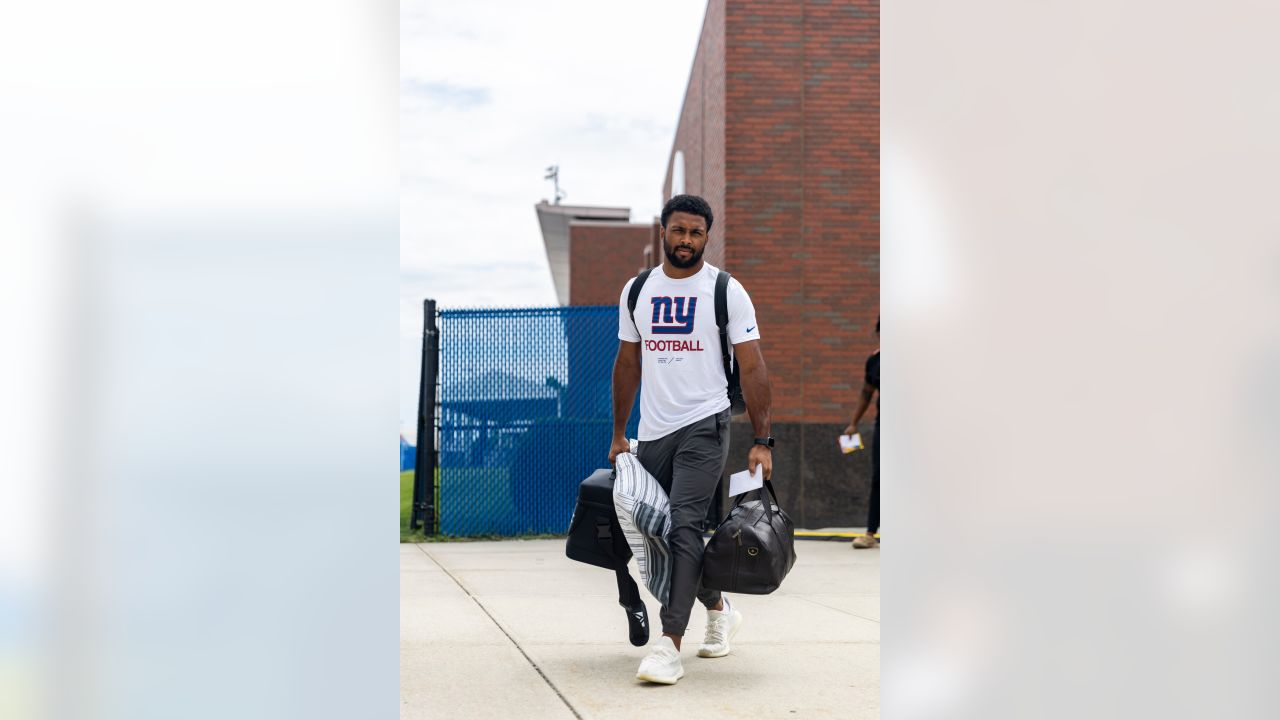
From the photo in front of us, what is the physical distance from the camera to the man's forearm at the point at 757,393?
495 cm

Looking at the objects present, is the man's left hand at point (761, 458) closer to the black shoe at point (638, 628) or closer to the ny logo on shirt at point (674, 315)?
the ny logo on shirt at point (674, 315)

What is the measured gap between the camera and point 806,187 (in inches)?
488

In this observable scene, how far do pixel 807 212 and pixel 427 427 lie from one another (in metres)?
4.57

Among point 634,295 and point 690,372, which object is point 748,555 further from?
point 634,295

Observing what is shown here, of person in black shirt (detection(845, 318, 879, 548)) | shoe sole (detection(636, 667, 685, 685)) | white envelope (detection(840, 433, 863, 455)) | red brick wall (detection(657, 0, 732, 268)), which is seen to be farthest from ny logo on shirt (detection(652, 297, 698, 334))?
red brick wall (detection(657, 0, 732, 268))

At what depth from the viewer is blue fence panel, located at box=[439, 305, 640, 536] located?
10.9 m

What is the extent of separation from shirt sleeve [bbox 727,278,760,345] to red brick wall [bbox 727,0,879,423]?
7.24m

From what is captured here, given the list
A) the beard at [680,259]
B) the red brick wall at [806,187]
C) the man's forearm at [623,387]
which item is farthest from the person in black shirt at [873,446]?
the beard at [680,259]

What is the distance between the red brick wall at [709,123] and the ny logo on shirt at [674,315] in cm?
759

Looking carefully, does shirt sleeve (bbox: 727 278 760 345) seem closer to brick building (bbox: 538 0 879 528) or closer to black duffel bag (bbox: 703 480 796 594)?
black duffel bag (bbox: 703 480 796 594)
